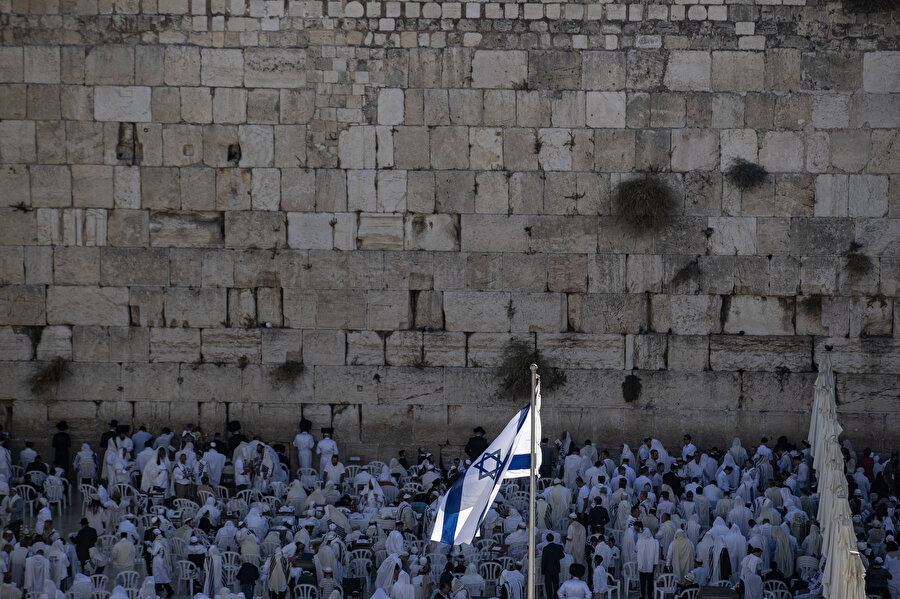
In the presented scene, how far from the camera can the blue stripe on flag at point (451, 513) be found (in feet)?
35.5

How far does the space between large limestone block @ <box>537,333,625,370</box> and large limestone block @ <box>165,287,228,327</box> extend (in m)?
5.00

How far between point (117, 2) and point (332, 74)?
3517 millimetres

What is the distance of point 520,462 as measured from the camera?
11383 millimetres

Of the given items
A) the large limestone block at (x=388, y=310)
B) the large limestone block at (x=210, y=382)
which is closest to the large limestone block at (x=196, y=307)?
the large limestone block at (x=210, y=382)

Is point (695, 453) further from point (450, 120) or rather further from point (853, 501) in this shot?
point (450, 120)

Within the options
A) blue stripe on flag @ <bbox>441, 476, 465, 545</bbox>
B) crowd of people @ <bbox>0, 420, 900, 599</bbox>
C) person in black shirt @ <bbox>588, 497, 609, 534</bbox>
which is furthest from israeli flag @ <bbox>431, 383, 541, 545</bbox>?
person in black shirt @ <bbox>588, 497, 609, 534</bbox>

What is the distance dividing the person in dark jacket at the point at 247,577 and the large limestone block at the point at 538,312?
6345mm

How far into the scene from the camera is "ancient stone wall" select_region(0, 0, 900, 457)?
738 inches

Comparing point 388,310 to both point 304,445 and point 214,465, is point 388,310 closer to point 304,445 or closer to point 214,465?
point 304,445

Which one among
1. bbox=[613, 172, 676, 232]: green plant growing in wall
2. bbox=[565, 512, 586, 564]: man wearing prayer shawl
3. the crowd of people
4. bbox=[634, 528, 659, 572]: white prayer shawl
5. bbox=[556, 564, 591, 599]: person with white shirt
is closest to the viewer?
bbox=[556, 564, 591, 599]: person with white shirt

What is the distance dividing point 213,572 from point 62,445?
17.9 ft

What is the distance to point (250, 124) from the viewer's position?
1897 centimetres

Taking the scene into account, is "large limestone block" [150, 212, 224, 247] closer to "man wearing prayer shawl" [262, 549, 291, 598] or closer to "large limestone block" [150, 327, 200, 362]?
"large limestone block" [150, 327, 200, 362]

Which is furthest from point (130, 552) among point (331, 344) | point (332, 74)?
point (332, 74)
